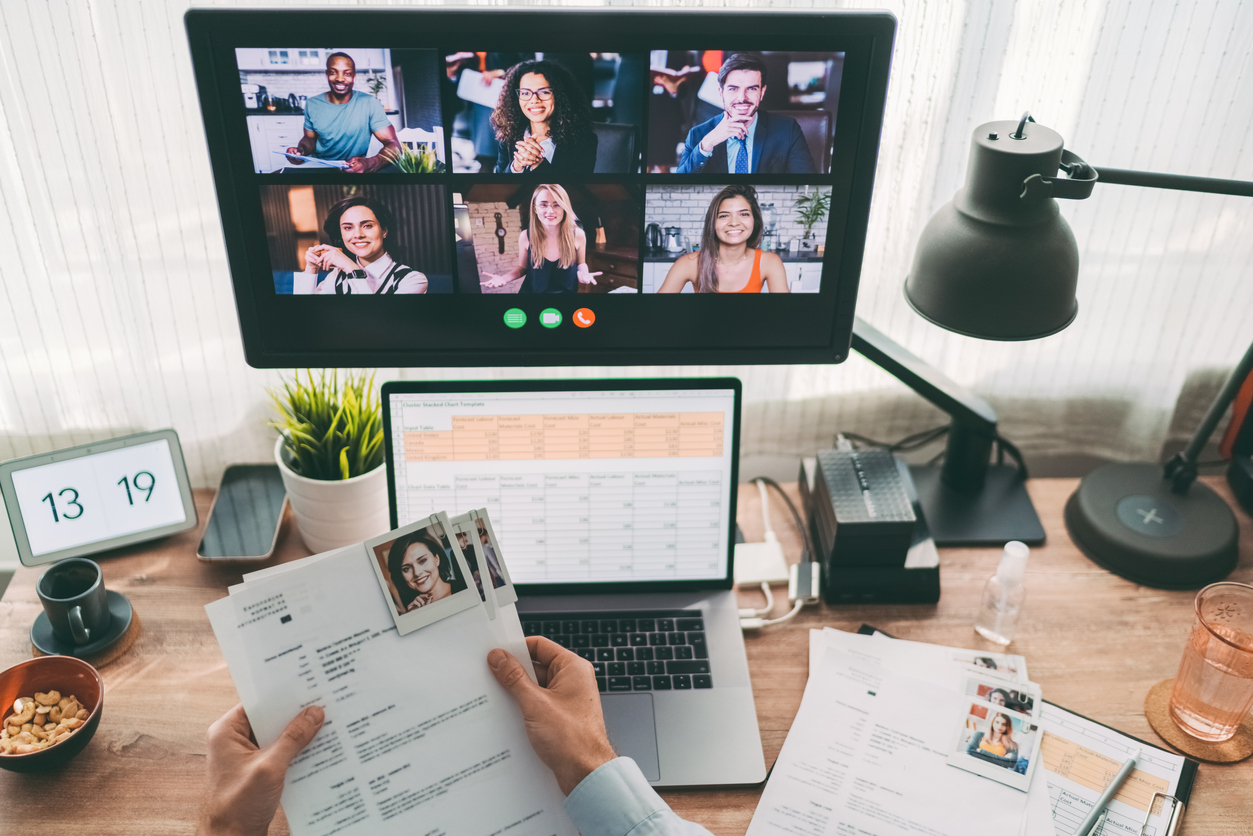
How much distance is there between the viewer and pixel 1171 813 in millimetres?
952

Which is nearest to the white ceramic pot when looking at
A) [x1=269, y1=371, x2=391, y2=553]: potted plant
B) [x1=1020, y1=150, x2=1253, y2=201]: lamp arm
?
[x1=269, y1=371, x2=391, y2=553]: potted plant

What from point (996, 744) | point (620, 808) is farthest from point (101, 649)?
point (996, 744)

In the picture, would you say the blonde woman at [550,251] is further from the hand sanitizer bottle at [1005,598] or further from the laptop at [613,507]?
the hand sanitizer bottle at [1005,598]

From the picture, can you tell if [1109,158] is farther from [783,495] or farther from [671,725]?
[671,725]

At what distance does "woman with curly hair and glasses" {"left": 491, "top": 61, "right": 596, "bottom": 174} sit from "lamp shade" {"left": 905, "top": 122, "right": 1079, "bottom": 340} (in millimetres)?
365

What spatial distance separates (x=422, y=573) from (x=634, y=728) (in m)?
0.31

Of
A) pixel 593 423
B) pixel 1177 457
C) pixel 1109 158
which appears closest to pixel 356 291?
pixel 593 423

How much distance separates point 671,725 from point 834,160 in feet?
2.01

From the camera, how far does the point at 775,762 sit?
1004mm

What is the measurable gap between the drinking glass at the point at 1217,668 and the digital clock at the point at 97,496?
1.23 meters

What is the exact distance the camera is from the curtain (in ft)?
3.66

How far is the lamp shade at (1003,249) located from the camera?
87 cm

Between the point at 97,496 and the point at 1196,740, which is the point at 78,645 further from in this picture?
the point at 1196,740

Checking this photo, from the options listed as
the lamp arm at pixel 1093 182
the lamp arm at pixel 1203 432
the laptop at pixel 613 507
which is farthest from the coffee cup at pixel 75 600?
the lamp arm at pixel 1203 432
